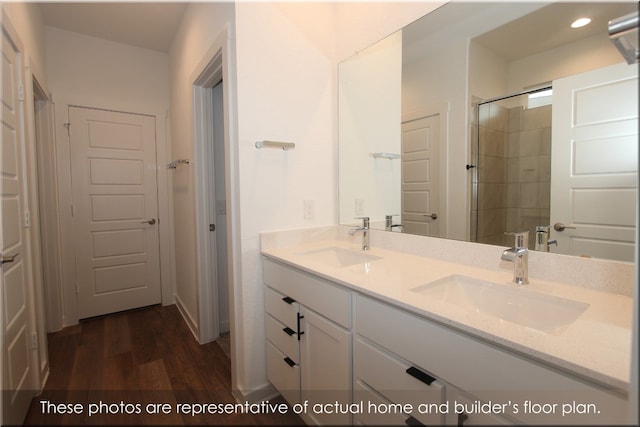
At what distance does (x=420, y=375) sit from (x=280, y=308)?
0.80 meters

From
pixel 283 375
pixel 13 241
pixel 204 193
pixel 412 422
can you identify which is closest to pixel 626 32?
pixel 412 422

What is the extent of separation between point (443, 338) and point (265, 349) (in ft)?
3.71

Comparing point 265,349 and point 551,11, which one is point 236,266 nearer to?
point 265,349

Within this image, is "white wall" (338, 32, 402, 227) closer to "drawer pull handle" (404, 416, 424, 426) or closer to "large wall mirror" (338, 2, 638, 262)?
"large wall mirror" (338, 2, 638, 262)

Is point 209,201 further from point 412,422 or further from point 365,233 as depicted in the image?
point 412,422

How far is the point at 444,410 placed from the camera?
75 cm

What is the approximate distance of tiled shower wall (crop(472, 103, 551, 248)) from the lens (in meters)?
1.03

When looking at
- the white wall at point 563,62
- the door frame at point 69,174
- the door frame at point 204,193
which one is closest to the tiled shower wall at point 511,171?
the white wall at point 563,62

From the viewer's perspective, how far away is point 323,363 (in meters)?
1.18

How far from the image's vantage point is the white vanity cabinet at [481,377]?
550 mm

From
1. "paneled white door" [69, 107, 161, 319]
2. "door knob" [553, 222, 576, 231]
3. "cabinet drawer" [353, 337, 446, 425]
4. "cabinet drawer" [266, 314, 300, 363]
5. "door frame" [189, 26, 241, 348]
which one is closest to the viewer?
"cabinet drawer" [353, 337, 446, 425]

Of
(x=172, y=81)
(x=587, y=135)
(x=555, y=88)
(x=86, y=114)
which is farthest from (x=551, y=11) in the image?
(x=86, y=114)

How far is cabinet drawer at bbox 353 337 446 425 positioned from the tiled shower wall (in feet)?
2.13

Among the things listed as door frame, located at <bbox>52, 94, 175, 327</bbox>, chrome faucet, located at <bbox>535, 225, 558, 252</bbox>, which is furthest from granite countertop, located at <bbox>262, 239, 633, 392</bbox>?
door frame, located at <bbox>52, 94, 175, 327</bbox>
